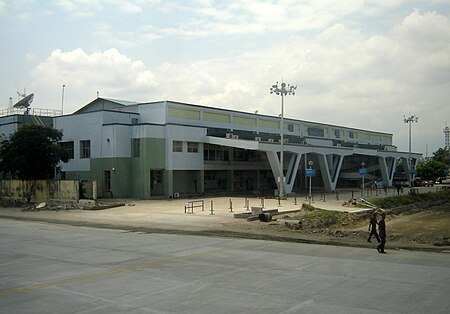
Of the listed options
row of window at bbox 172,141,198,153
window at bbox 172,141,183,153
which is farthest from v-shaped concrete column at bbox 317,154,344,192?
window at bbox 172,141,183,153

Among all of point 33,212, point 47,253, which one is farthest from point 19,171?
point 47,253

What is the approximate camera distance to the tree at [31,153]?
4647 centimetres

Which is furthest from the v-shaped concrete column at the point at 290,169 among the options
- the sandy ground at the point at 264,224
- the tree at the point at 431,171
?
the tree at the point at 431,171

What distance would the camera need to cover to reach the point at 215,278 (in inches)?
537

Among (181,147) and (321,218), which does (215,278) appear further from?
(181,147)

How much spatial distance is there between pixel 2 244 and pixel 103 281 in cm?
1026

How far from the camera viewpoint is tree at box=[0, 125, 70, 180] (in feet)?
152

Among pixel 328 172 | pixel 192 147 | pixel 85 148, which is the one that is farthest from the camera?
pixel 328 172

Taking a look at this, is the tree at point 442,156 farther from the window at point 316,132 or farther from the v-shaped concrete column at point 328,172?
the v-shaped concrete column at point 328,172

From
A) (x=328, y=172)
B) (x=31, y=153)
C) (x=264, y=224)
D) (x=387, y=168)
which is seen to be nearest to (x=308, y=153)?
(x=328, y=172)

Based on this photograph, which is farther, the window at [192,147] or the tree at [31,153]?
the window at [192,147]

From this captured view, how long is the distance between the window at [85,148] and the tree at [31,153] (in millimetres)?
6611

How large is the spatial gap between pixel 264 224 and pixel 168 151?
26565 millimetres

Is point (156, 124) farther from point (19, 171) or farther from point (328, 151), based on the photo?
point (328, 151)
